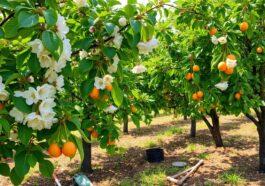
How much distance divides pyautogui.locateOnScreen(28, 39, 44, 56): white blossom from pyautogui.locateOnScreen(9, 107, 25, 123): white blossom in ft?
1.05

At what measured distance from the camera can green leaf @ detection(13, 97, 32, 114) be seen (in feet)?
5.50

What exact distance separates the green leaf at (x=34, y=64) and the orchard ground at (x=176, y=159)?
5.27m

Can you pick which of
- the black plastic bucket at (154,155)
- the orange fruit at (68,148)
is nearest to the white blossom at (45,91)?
the orange fruit at (68,148)

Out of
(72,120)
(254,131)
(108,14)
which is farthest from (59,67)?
(254,131)

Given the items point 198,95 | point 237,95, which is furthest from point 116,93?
point 237,95

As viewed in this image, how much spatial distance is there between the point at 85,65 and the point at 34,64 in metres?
0.49

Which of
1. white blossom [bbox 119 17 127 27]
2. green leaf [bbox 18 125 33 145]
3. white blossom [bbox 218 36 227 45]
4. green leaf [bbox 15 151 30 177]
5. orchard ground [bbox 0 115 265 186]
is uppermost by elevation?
white blossom [bbox 218 36 227 45]

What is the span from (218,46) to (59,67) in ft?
9.92

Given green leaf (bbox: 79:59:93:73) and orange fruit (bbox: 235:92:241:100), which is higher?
green leaf (bbox: 79:59:93:73)

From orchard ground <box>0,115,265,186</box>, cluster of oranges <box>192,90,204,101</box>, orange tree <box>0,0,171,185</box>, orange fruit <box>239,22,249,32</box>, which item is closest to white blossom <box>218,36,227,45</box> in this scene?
orange fruit <box>239,22,249,32</box>

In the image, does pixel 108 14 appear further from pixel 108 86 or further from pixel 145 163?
pixel 145 163

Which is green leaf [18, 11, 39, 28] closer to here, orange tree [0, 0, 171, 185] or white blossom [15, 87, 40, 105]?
orange tree [0, 0, 171, 185]

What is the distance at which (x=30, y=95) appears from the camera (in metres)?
1.71

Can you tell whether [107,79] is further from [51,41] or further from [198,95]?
[198,95]
